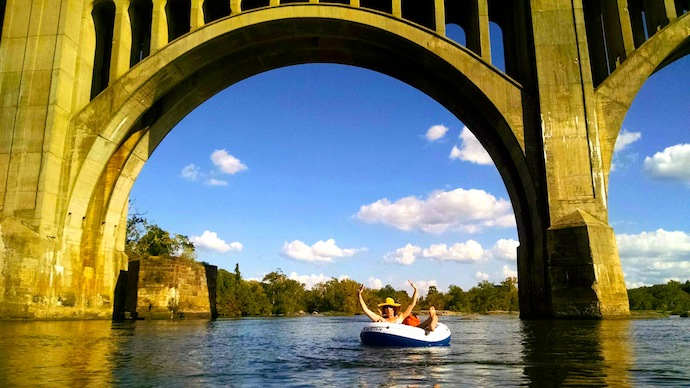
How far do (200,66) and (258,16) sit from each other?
13.1 ft

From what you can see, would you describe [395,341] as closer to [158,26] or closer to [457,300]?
[158,26]

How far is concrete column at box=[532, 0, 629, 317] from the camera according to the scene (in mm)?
19578

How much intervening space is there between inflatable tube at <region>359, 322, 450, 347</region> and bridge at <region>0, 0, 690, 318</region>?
9.69 meters

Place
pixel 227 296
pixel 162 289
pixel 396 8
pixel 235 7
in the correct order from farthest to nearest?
pixel 227 296
pixel 162 289
pixel 235 7
pixel 396 8

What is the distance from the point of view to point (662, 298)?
4080 inches

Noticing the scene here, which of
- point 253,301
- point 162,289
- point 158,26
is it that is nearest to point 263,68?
point 158,26

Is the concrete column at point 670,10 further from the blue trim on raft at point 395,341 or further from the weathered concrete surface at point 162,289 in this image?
the weathered concrete surface at point 162,289

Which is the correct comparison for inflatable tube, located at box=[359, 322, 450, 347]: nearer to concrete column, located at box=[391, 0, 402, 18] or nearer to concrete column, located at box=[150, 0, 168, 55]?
concrete column, located at box=[391, 0, 402, 18]

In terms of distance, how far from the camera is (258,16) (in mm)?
24234

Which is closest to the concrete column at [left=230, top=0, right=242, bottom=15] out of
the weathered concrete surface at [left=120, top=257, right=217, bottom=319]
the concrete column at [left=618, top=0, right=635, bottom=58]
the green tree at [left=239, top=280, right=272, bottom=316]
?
the weathered concrete surface at [left=120, top=257, right=217, bottom=319]

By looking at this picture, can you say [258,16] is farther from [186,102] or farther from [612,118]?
[612,118]

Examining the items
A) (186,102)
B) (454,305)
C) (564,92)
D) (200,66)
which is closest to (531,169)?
(564,92)

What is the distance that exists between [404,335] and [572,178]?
1282cm

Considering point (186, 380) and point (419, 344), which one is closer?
point (186, 380)
